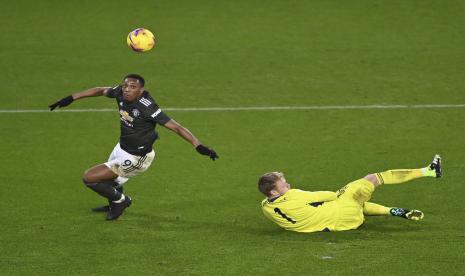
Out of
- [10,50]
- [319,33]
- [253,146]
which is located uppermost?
[319,33]

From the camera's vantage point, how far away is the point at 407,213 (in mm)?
12188

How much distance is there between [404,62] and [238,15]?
183 inches

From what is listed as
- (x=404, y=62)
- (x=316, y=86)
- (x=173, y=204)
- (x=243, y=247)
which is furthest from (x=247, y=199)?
(x=404, y=62)

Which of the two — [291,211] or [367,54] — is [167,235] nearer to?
[291,211]

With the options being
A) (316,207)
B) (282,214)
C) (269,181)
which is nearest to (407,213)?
(316,207)

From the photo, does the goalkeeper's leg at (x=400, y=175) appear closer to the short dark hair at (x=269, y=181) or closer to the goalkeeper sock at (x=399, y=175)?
the goalkeeper sock at (x=399, y=175)

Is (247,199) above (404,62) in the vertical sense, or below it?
below

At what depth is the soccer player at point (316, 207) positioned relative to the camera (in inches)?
473

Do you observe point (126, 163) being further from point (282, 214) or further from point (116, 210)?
point (282, 214)

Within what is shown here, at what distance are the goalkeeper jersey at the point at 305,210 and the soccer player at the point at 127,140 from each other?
1.81 metres

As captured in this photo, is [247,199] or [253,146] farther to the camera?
[253,146]

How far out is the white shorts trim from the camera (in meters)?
12.8

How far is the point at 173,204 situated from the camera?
1362 cm

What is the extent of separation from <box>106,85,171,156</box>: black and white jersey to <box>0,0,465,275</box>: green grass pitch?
1.04 m
